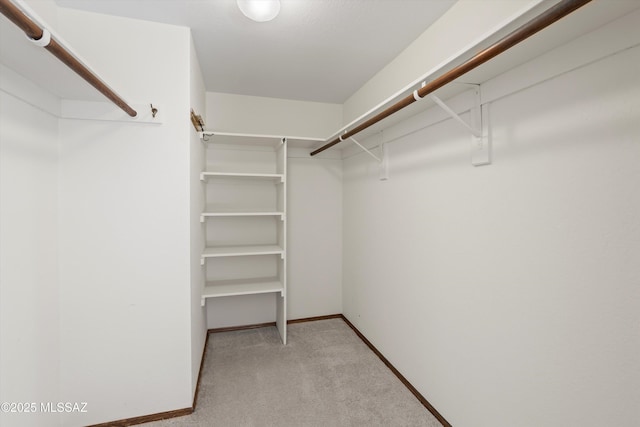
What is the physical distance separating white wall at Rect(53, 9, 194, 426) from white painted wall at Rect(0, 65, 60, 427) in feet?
0.26

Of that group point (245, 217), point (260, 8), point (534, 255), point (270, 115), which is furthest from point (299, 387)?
point (270, 115)

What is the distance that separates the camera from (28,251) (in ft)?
4.78

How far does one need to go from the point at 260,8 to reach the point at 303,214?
212 centimetres

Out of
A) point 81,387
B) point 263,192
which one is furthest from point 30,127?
point 263,192

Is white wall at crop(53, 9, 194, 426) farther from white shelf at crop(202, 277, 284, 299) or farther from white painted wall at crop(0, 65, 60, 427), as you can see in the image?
white shelf at crop(202, 277, 284, 299)

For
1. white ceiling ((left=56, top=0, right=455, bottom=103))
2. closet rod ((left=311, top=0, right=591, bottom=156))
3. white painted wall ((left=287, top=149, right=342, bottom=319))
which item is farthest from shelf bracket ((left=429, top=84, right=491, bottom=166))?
white painted wall ((left=287, top=149, right=342, bottom=319))

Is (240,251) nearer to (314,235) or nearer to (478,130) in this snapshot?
(314,235)

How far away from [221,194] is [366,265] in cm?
167

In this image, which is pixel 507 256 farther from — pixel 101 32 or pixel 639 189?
pixel 101 32

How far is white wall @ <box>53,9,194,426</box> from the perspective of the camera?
1737 millimetres

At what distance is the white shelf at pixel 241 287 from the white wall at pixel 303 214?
0.76 ft

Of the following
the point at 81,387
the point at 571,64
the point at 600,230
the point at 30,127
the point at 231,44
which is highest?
the point at 231,44

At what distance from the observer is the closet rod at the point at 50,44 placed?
79 centimetres

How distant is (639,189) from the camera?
92cm
